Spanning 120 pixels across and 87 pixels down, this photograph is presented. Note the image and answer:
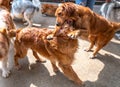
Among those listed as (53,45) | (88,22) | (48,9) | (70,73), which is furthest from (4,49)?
(48,9)

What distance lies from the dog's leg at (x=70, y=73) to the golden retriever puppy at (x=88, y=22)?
1.91 feet

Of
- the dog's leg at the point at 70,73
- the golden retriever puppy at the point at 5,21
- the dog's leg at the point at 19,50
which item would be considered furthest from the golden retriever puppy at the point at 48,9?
the dog's leg at the point at 70,73

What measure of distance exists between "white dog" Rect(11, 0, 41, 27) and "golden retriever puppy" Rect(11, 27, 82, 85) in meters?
1.32

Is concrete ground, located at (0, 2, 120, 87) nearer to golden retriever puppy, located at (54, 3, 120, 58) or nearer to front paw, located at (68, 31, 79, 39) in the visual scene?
golden retriever puppy, located at (54, 3, 120, 58)

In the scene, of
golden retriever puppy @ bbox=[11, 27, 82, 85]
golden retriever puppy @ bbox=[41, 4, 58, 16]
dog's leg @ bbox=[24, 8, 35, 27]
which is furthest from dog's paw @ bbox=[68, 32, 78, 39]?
golden retriever puppy @ bbox=[41, 4, 58, 16]

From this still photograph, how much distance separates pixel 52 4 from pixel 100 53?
1841mm

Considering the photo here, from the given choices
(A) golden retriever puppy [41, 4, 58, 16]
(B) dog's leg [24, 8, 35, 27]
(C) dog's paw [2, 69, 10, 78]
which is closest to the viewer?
→ (C) dog's paw [2, 69, 10, 78]

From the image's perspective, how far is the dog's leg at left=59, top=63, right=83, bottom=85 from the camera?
118 inches

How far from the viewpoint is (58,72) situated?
3.42m

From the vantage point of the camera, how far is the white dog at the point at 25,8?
14.4ft

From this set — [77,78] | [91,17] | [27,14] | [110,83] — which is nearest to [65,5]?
[91,17]

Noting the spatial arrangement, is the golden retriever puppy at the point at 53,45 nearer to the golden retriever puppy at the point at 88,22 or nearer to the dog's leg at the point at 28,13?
the golden retriever puppy at the point at 88,22

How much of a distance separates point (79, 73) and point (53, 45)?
0.82 metres

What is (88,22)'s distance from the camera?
10.2ft
